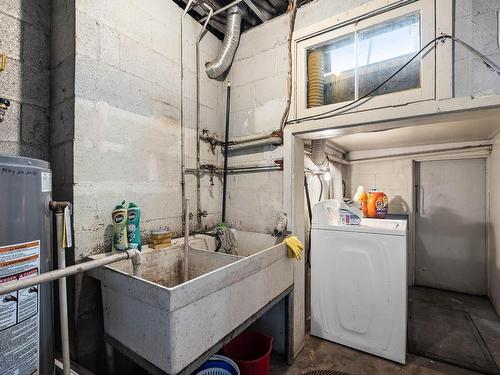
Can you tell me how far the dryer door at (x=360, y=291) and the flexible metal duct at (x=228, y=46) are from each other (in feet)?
5.64

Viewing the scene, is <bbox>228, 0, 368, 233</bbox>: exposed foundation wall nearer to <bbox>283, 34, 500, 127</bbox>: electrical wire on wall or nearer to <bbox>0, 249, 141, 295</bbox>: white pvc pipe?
<bbox>283, 34, 500, 127</bbox>: electrical wire on wall

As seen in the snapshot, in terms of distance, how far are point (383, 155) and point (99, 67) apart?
12.0 ft

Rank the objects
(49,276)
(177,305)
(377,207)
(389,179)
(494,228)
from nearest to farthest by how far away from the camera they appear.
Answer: (49,276)
(177,305)
(377,207)
(494,228)
(389,179)

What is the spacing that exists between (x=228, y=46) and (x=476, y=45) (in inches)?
67.3

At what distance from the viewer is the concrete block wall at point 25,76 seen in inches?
48.6

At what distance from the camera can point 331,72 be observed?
1.88 m

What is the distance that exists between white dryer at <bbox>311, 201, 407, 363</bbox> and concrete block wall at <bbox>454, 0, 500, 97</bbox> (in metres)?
1.05

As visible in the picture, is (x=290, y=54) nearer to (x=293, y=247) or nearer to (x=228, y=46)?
(x=228, y=46)

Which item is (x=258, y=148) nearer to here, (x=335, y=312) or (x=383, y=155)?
(x=335, y=312)

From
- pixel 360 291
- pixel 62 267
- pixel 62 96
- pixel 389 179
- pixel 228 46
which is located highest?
pixel 228 46

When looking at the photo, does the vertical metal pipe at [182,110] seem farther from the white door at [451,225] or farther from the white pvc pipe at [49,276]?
the white door at [451,225]

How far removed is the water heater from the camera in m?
0.80

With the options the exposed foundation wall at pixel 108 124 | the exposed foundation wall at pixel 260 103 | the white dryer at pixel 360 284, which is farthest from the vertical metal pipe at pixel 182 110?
the white dryer at pixel 360 284

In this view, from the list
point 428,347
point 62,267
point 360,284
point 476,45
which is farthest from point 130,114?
point 428,347
